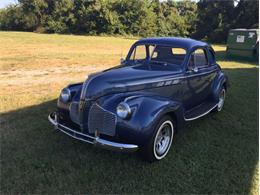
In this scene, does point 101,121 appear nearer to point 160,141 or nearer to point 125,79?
point 125,79

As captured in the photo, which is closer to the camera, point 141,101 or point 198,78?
point 141,101

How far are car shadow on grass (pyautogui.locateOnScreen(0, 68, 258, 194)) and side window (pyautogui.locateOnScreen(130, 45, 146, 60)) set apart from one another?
1664 millimetres

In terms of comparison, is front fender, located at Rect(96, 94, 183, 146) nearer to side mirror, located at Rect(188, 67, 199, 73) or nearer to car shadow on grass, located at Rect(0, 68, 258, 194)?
A: car shadow on grass, located at Rect(0, 68, 258, 194)

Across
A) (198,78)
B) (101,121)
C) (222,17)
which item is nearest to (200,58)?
(198,78)

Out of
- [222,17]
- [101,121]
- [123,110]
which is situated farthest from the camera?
[222,17]

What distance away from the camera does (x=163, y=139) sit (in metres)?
4.35

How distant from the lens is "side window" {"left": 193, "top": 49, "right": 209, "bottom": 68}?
5562mm

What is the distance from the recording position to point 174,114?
439cm

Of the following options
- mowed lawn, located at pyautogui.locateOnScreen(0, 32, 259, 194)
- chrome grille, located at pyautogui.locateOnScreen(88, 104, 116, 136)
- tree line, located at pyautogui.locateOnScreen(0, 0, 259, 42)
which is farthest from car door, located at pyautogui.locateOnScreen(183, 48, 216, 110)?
tree line, located at pyautogui.locateOnScreen(0, 0, 259, 42)

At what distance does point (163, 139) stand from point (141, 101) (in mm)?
766

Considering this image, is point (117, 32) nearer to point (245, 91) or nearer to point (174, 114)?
point (245, 91)

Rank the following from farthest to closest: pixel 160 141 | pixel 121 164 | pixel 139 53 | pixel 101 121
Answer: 1. pixel 139 53
2. pixel 160 141
3. pixel 121 164
4. pixel 101 121

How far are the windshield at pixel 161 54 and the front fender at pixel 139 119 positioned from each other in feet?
4.59

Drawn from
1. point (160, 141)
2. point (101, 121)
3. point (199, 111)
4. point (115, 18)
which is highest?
point (115, 18)
